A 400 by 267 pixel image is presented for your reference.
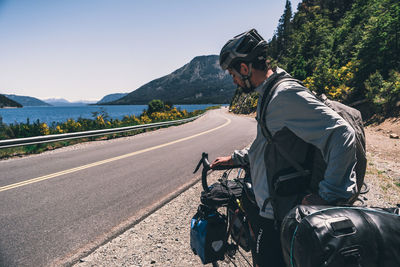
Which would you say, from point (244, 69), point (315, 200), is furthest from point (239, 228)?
point (244, 69)

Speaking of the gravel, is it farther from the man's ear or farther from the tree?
the tree

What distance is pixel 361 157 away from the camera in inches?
51.8

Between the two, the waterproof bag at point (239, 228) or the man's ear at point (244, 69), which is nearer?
the man's ear at point (244, 69)

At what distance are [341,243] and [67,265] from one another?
3200 millimetres

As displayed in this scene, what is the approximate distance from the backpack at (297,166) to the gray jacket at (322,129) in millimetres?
70

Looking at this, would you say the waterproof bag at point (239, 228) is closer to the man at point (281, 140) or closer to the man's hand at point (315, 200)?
the man at point (281, 140)

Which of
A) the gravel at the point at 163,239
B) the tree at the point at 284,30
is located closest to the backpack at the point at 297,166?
the gravel at the point at 163,239

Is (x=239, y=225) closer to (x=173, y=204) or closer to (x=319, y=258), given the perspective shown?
(x=319, y=258)

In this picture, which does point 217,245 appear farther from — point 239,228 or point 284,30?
point 284,30

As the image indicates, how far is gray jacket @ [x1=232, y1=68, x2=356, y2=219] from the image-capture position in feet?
3.95

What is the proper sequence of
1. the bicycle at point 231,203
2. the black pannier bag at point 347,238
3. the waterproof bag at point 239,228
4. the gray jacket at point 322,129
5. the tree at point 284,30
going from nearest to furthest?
the black pannier bag at point 347,238 < the gray jacket at point 322,129 < the bicycle at point 231,203 < the waterproof bag at point 239,228 < the tree at point 284,30

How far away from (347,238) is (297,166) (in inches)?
20.3

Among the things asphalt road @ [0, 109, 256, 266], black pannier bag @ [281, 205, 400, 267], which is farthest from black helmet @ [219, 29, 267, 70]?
asphalt road @ [0, 109, 256, 266]

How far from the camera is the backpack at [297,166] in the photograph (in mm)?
1370
